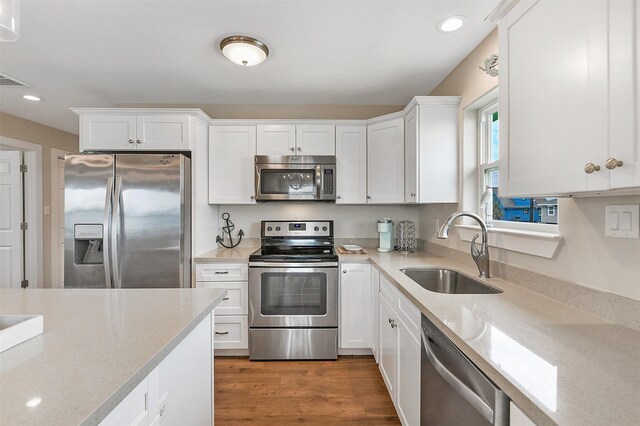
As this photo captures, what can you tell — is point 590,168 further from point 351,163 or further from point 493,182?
point 351,163

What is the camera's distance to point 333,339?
246 centimetres

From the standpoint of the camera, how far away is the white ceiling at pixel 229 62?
64.1 inches

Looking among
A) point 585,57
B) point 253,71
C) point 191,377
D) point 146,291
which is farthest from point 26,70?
point 585,57

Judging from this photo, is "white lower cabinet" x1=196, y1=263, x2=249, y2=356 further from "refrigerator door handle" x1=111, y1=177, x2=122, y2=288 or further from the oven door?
"refrigerator door handle" x1=111, y1=177, x2=122, y2=288

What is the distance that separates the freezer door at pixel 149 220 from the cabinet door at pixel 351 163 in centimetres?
142

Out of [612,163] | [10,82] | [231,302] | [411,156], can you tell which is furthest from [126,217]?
[612,163]

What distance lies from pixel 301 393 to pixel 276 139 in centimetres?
214

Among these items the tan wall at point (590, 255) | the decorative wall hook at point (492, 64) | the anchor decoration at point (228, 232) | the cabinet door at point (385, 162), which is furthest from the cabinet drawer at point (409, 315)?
the anchor decoration at point (228, 232)

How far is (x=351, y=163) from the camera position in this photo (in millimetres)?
2838

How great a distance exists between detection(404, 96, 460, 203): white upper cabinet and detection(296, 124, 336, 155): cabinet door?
32.7 inches

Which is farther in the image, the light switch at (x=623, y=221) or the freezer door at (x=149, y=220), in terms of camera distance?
the freezer door at (x=149, y=220)

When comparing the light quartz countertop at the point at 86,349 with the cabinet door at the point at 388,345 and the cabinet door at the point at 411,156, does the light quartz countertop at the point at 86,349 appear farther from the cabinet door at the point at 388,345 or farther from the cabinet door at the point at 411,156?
the cabinet door at the point at 411,156

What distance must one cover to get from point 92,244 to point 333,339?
2132 millimetres

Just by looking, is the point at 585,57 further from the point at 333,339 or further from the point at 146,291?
the point at 333,339
